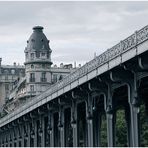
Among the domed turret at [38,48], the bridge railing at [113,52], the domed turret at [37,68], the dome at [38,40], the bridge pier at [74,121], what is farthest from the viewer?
the dome at [38,40]

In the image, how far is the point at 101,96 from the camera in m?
54.7

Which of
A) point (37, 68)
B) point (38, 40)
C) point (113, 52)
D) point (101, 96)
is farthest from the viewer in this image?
point (38, 40)

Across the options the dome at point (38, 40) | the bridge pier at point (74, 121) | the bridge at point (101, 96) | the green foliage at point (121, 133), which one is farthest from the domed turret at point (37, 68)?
the bridge pier at point (74, 121)

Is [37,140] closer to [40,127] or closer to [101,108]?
[40,127]

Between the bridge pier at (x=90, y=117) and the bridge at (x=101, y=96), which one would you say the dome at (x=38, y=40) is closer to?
the bridge at (x=101, y=96)

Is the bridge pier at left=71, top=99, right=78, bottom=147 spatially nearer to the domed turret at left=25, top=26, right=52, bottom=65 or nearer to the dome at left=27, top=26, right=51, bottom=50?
the domed turret at left=25, top=26, right=52, bottom=65

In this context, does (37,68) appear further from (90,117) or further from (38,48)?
(90,117)

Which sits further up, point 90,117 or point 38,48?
point 38,48

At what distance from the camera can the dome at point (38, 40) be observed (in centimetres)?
16625

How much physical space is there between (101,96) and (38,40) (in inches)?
4508

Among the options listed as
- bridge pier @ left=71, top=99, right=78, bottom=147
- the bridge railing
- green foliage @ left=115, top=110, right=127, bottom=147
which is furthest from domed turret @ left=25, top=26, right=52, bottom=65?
the bridge railing

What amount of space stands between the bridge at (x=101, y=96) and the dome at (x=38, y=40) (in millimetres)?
81490

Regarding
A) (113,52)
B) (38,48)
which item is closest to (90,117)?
(113,52)

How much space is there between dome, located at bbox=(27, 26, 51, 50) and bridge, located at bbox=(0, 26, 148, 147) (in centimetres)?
8149
